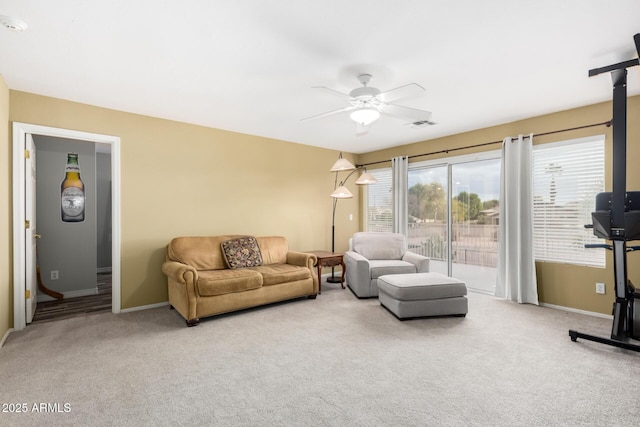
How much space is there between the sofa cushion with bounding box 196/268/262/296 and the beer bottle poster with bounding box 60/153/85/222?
2576 mm

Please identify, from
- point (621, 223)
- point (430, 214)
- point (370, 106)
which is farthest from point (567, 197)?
point (370, 106)

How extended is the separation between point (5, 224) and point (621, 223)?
574 centimetres

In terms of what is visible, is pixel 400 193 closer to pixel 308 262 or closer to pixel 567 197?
pixel 308 262

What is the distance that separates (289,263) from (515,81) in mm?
3589

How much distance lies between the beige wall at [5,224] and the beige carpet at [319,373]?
27 cm

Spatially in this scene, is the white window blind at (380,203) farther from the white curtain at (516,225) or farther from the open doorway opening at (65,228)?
the open doorway opening at (65,228)

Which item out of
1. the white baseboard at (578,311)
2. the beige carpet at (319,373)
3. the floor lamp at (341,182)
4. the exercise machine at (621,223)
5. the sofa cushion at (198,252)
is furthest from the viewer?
the floor lamp at (341,182)

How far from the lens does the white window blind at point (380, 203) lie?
6.27 meters

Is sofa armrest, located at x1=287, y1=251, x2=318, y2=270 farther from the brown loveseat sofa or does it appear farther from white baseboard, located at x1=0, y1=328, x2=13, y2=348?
white baseboard, located at x1=0, y1=328, x2=13, y2=348

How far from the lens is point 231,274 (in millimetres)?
3898

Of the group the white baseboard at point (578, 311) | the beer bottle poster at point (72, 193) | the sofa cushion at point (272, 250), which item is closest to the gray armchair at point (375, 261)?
the sofa cushion at point (272, 250)

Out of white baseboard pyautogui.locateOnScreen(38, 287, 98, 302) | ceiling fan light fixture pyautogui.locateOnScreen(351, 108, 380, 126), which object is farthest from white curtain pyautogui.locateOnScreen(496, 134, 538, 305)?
white baseboard pyautogui.locateOnScreen(38, 287, 98, 302)

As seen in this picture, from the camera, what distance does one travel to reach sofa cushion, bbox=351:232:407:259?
5148mm

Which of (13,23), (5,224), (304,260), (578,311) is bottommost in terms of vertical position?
(578,311)
